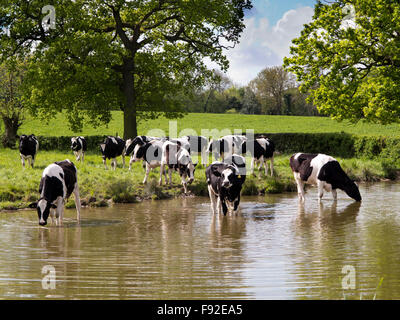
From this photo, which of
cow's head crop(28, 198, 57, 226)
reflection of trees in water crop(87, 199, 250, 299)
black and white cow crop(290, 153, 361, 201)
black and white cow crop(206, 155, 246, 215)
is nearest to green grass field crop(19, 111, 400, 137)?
black and white cow crop(290, 153, 361, 201)

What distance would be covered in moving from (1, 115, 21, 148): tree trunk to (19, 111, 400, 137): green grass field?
20.4 ft

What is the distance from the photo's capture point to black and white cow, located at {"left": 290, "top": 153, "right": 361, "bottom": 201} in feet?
58.0

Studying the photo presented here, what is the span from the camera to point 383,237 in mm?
11500

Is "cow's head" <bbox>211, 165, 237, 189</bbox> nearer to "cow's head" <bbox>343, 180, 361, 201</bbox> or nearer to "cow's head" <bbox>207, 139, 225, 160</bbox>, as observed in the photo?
"cow's head" <bbox>343, 180, 361, 201</bbox>

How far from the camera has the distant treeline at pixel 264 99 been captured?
8300 cm

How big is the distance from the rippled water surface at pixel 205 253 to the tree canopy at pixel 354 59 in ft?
42.3

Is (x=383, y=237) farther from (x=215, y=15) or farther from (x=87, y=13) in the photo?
(x=87, y=13)

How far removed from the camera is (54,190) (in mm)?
12859

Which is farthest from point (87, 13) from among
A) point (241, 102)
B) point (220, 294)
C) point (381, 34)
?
point (241, 102)

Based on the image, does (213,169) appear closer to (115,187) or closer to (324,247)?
(115,187)

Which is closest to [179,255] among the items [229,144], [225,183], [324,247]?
[324,247]

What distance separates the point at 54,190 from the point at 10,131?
34.8 m
